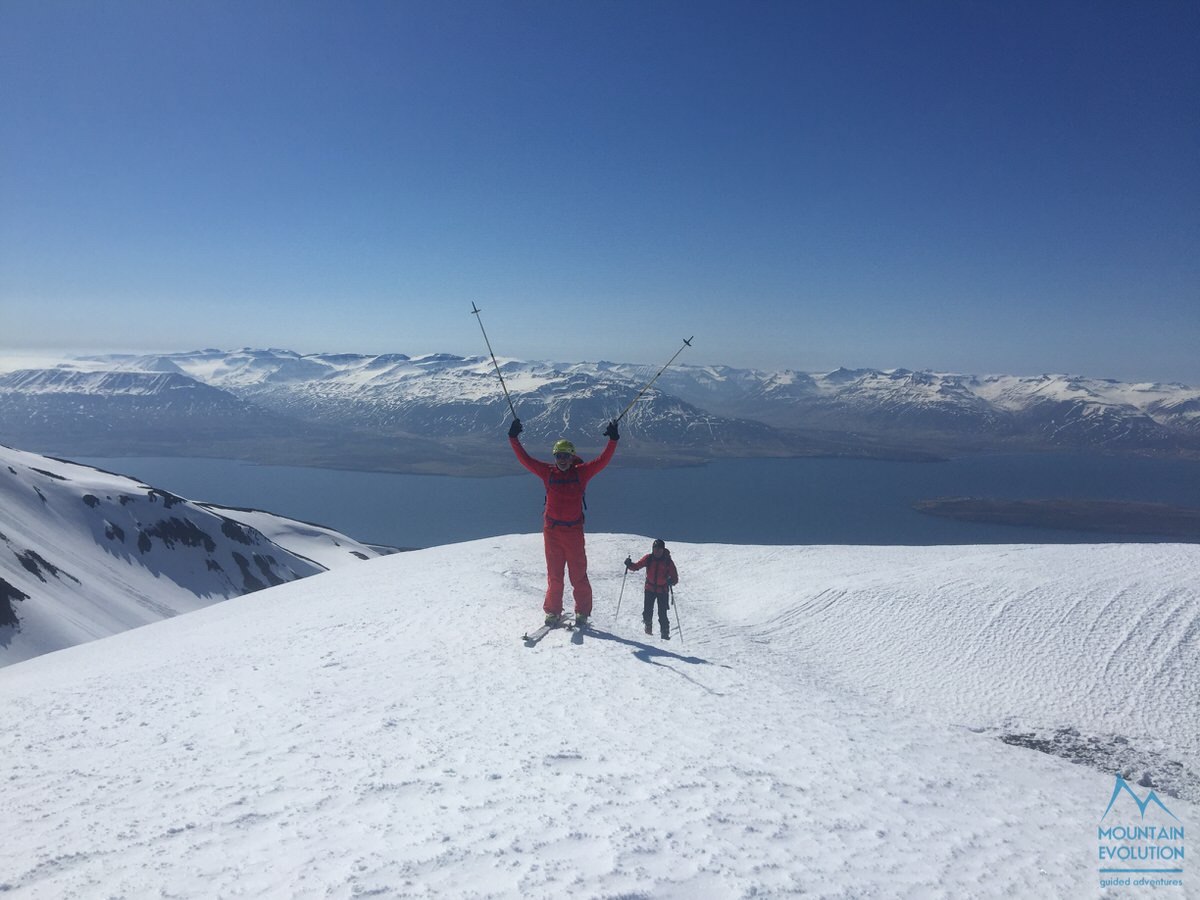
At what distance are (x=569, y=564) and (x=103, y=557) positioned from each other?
7550 cm

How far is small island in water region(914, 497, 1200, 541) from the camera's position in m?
160

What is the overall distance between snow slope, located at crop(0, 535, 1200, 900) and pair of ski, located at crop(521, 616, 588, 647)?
0.21 metres

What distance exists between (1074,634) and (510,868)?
14.7m

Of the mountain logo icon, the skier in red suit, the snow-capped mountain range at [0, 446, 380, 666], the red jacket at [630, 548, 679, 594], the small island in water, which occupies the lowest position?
the small island in water

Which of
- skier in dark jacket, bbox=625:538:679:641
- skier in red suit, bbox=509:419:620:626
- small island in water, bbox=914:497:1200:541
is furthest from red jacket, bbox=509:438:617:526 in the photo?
small island in water, bbox=914:497:1200:541

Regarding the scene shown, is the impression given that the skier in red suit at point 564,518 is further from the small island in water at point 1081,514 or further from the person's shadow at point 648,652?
the small island in water at point 1081,514

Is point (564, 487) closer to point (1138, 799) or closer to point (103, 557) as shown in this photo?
point (1138, 799)

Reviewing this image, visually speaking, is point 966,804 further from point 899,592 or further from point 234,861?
point 899,592

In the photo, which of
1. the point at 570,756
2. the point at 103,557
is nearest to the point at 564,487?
the point at 570,756

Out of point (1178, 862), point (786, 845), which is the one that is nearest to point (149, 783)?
point (786, 845)

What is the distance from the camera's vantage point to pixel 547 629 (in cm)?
1078

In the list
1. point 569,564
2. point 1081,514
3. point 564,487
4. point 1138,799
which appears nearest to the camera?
point 1138,799

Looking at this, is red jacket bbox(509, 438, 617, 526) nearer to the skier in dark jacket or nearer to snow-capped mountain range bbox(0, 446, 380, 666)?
the skier in dark jacket

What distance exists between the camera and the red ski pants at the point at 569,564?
1084cm
